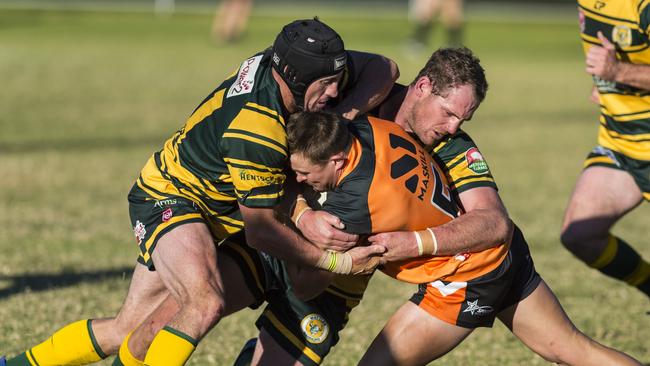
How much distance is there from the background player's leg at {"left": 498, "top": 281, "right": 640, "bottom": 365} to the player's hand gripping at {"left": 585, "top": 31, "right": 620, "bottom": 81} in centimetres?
204

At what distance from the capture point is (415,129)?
5418mm

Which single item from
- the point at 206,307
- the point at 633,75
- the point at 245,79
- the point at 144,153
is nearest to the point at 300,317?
the point at 206,307

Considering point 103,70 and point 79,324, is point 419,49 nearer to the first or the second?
point 103,70

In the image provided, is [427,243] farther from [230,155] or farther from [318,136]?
[230,155]

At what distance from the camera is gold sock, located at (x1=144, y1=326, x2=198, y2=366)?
483 cm

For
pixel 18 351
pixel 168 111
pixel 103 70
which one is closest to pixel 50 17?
pixel 103 70

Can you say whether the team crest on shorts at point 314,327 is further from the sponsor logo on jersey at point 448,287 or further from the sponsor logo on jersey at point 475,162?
the sponsor logo on jersey at point 475,162

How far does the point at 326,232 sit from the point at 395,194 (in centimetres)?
37

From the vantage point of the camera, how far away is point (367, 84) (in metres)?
5.65

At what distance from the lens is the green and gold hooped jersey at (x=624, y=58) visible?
7156mm

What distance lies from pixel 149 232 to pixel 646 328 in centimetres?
403

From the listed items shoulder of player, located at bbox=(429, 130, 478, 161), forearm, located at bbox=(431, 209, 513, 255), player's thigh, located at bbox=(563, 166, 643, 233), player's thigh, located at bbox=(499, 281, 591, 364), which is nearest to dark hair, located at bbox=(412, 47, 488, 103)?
shoulder of player, located at bbox=(429, 130, 478, 161)

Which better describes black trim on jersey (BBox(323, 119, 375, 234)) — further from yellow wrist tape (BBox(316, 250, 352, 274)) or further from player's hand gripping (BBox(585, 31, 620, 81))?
player's hand gripping (BBox(585, 31, 620, 81))

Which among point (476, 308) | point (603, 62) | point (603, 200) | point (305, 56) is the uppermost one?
point (305, 56)
